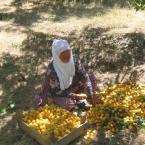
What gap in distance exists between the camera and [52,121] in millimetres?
6617

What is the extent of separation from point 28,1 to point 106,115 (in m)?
10.6

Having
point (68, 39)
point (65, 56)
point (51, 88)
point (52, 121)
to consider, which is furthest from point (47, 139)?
point (68, 39)

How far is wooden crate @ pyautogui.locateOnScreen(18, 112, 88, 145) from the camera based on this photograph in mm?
6371

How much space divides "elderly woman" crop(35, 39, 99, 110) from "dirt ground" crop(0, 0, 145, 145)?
2.66 ft

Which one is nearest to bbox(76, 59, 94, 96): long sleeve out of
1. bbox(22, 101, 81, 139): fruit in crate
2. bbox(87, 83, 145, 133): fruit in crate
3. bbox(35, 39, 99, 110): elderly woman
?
bbox(35, 39, 99, 110): elderly woman

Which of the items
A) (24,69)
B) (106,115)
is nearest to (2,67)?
(24,69)

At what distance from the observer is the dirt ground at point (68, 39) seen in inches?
329

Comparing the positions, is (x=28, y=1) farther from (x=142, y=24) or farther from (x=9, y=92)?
(x=9, y=92)

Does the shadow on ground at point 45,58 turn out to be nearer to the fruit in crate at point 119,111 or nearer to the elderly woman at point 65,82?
the elderly woman at point 65,82

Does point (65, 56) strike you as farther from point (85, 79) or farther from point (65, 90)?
point (65, 90)

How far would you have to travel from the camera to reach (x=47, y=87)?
292 inches

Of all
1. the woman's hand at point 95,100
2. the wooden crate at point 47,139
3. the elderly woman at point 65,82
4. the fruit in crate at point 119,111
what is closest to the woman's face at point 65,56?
the elderly woman at point 65,82

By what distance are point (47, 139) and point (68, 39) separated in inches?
225

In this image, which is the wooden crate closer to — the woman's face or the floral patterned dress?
the floral patterned dress
